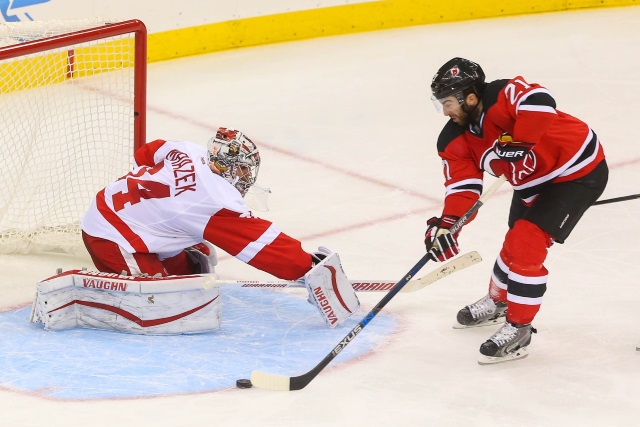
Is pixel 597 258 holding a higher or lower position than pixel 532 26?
lower

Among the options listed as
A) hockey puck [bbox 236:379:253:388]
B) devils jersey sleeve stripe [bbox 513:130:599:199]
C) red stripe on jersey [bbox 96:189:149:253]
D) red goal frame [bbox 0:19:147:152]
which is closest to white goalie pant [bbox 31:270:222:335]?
red stripe on jersey [bbox 96:189:149:253]

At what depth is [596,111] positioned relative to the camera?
6570mm

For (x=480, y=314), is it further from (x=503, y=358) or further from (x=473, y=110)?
(x=473, y=110)

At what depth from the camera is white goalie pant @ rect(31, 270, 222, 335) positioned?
398 cm

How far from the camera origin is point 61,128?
16.9 ft

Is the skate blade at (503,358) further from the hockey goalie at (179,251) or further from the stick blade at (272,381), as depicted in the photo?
the stick blade at (272,381)

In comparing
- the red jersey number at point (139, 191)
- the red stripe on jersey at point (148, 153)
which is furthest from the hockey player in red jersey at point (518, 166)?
the red stripe on jersey at point (148, 153)

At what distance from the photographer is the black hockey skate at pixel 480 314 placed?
4.15m

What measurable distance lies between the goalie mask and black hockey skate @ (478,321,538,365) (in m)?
0.91

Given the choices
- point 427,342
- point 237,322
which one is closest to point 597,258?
point 427,342

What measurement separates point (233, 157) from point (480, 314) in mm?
963

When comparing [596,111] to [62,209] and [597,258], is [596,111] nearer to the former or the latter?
[597,258]

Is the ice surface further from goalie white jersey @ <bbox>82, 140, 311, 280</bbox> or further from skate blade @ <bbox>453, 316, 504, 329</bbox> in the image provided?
goalie white jersey @ <bbox>82, 140, 311, 280</bbox>

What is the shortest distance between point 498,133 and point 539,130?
0.18 m
